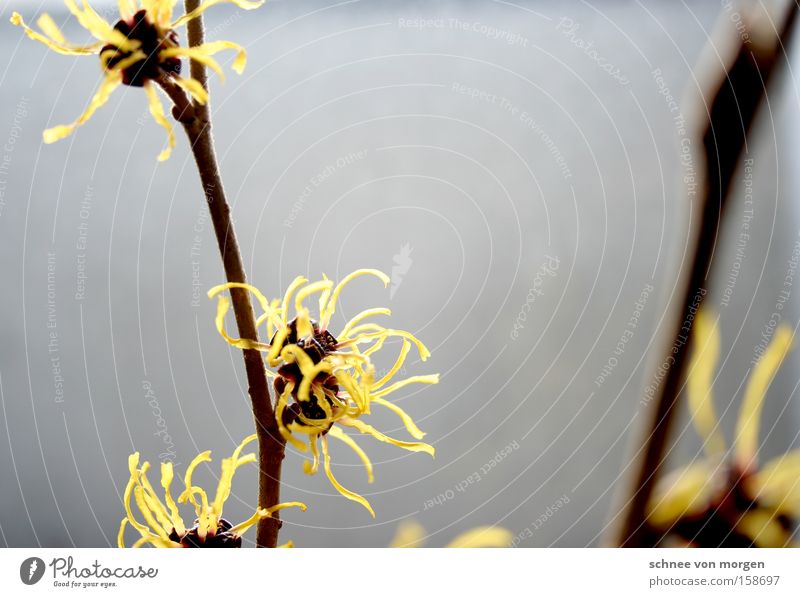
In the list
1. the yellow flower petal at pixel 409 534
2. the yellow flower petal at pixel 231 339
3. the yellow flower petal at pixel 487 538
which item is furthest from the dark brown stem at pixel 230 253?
the yellow flower petal at pixel 409 534

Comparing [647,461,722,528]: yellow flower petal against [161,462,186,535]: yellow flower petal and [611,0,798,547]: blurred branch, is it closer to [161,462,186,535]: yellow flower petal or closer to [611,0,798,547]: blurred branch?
[611,0,798,547]: blurred branch

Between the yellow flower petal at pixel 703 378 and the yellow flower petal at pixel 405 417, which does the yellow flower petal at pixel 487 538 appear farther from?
the yellow flower petal at pixel 405 417

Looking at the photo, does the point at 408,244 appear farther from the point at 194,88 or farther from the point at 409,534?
the point at 194,88

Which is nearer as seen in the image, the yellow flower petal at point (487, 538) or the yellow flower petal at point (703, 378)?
the yellow flower petal at point (703, 378)
